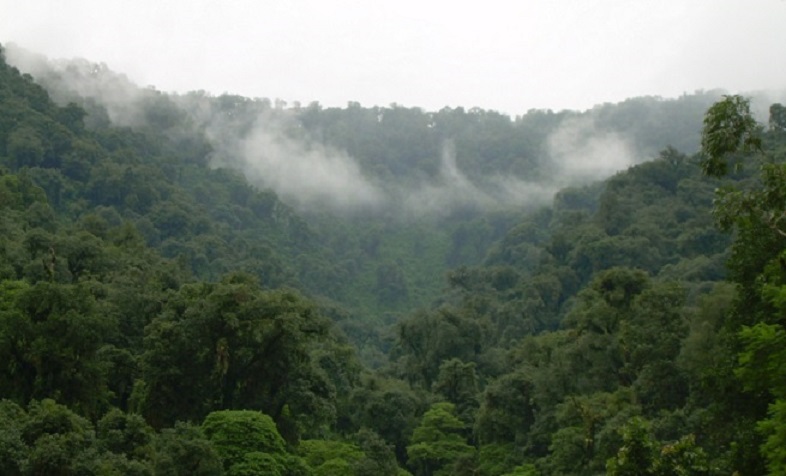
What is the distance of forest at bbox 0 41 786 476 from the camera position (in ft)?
79.1

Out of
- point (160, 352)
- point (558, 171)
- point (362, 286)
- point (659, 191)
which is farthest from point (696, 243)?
point (558, 171)

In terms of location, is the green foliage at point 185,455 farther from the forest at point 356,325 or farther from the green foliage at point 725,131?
the green foliage at point 725,131

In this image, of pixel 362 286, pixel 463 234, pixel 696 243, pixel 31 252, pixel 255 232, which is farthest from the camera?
pixel 463 234

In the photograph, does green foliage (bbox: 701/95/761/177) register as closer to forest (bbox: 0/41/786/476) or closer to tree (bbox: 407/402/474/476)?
forest (bbox: 0/41/786/476)

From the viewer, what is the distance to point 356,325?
10875 centimetres

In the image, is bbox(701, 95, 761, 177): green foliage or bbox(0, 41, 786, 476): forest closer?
bbox(701, 95, 761, 177): green foliage

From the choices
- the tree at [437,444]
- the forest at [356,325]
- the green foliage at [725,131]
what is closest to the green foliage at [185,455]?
the forest at [356,325]

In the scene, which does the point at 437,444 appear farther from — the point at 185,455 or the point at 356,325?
the point at 356,325

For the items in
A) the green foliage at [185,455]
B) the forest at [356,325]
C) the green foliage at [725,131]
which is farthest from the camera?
the green foliage at [185,455]

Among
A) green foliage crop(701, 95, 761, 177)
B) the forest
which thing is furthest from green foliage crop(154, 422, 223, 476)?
green foliage crop(701, 95, 761, 177)

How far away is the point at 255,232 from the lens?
125312mm

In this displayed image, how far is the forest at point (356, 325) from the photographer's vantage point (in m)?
24.1

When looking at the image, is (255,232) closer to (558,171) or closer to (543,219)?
(543,219)

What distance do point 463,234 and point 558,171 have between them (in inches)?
1376
